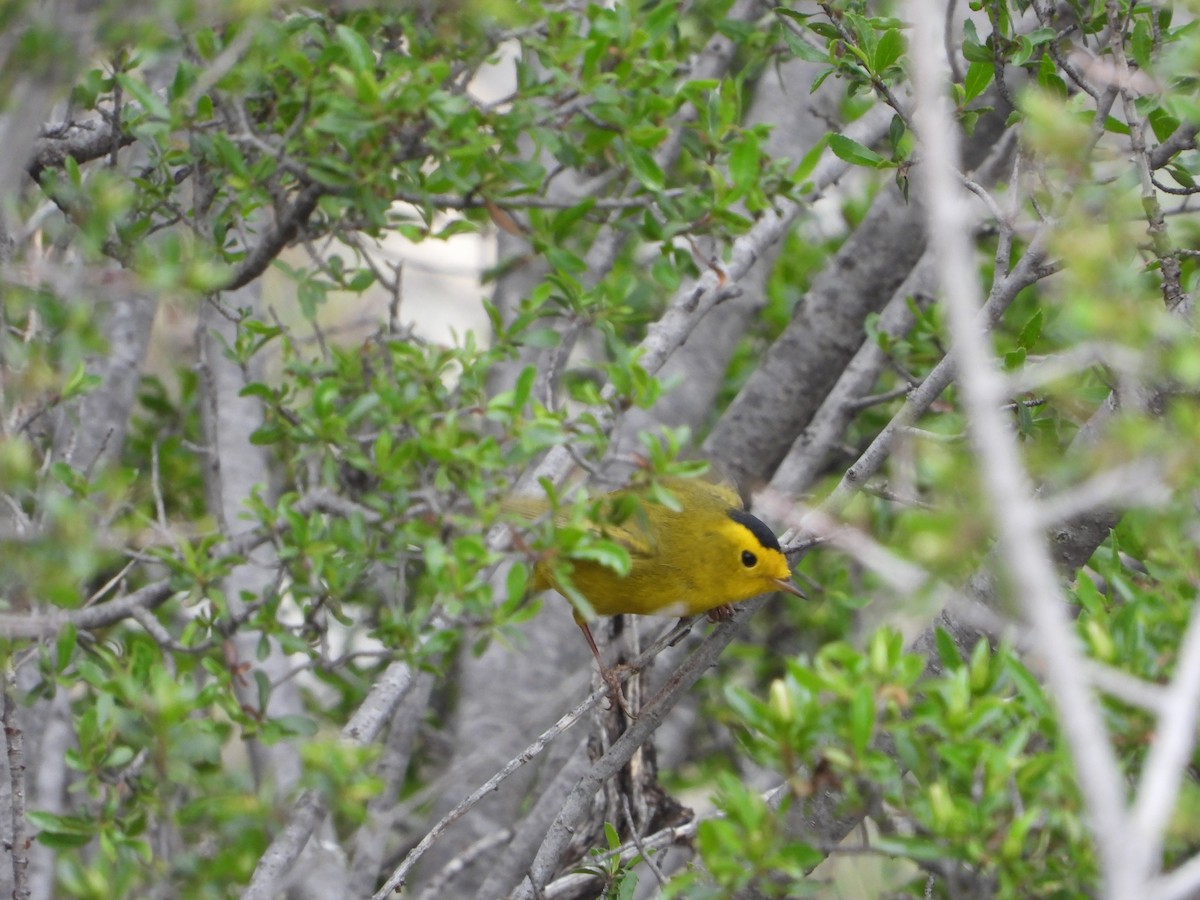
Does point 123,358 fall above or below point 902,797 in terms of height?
above

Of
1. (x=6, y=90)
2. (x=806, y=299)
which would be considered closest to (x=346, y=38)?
(x=6, y=90)

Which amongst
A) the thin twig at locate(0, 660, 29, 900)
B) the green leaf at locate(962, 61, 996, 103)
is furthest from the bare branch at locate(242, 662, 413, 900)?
the green leaf at locate(962, 61, 996, 103)

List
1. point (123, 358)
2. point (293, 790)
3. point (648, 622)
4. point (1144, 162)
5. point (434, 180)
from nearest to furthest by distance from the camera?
1. point (293, 790)
2. point (1144, 162)
3. point (434, 180)
4. point (123, 358)
5. point (648, 622)

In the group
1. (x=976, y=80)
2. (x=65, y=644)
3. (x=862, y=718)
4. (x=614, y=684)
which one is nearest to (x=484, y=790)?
(x=614, y=684)

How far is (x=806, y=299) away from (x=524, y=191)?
6.84 feet

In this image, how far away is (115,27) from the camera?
2127 millimetres

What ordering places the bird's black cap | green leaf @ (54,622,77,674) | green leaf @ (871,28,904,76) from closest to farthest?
green leaf @ (54,622,77,674) < green leaf @ (871,28,904,76) < the bird's black cap

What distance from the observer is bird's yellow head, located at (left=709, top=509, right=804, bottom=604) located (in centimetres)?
358

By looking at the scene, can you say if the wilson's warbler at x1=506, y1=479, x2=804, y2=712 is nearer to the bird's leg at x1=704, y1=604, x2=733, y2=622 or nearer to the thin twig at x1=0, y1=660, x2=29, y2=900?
the bird's leg at x1=704, y1=604, x2=733, y2=622

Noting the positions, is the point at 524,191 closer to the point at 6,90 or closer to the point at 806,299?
the point at 6,90

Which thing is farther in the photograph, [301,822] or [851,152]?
[851,152]

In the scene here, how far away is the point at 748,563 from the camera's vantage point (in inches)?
144

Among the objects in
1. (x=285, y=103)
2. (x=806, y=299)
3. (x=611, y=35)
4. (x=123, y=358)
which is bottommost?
(x=123, y=358)

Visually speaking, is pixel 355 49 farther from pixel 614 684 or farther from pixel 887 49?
pixel 614 684
